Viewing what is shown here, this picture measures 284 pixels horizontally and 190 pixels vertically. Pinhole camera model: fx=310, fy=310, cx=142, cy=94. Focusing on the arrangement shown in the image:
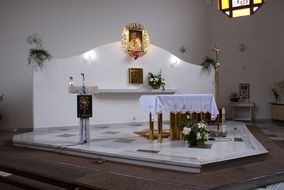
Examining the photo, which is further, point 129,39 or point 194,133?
point 129,39

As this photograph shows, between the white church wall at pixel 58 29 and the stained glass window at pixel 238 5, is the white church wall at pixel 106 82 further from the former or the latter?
the stained glass window at pixel 238 5

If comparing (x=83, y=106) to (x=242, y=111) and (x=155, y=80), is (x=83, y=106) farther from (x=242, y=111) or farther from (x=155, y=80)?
(x=242, y=111)

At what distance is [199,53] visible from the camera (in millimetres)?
12688

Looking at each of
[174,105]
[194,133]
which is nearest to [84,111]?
[174,105]

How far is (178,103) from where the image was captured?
589 cm

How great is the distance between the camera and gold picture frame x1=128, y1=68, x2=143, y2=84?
379 inches

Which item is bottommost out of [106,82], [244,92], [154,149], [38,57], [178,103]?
[154,149]

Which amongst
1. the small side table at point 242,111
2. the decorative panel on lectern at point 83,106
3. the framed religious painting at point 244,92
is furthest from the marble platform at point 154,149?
the framed religious painting at point 244,92

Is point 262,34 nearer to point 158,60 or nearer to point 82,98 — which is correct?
point 158,60

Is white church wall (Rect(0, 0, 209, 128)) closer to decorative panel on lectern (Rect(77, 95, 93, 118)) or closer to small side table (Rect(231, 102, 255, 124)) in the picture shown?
small side table (Rect(231, 102, 255, 124))

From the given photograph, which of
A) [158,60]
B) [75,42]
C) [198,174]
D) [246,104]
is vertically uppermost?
[75,42]

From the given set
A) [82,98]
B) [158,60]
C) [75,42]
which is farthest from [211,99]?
[75,42]

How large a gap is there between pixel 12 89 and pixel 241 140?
692 cm

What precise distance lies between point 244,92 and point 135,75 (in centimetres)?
469
